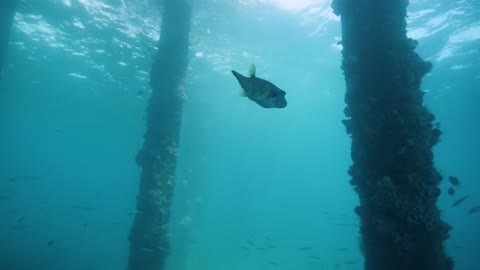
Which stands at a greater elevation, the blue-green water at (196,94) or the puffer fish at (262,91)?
the blue-green water at (196,94)

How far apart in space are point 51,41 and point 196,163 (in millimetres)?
19895

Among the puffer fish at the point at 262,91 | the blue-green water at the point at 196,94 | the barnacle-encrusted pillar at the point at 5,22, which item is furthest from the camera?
the blue-green water at the point at 196,94

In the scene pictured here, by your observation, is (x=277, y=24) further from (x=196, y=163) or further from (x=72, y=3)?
(x=196, y=163)

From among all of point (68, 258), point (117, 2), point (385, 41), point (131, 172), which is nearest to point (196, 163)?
point (68, 258)

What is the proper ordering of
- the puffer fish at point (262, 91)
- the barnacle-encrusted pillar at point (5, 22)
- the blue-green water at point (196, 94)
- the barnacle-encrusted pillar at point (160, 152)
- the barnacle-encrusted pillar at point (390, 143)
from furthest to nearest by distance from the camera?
the blue-green water at point (196, 94) → the barnacle-encrusted pillar at point (5, 22) → the barnacle-encrusted pillar at point (160, 152) → the barnacle-encrusted pillar at point (390, 143) → the puffer fish at point (262, 91)

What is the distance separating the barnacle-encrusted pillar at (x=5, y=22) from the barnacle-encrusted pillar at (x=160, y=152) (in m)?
6.87

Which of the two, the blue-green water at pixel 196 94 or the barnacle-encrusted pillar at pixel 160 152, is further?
the blue-green water at pixel 196 94

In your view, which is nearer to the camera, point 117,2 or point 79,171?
point 117,2

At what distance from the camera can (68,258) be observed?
37.2m

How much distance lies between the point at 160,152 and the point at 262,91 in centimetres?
1137

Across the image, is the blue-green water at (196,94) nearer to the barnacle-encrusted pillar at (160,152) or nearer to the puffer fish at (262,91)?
the barnacle-encrusted pillar at (160,152)

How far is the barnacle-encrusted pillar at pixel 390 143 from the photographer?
6.08 metres

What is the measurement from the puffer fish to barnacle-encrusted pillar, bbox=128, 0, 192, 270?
36.3ft

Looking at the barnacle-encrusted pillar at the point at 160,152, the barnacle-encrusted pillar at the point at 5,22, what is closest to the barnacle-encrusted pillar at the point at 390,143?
the barnacle-encrusted pillar at the point at 160,152
